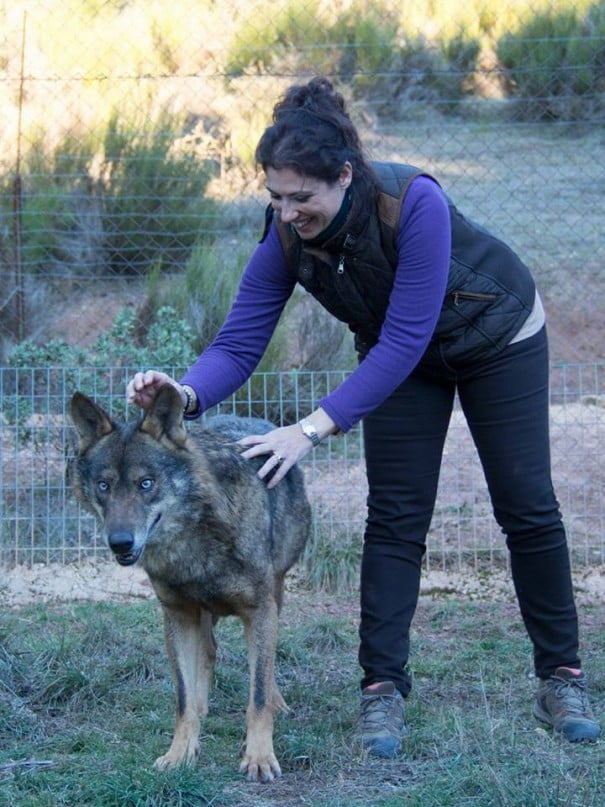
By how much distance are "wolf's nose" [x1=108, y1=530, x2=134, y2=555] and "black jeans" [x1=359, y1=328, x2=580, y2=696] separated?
95 centimetres

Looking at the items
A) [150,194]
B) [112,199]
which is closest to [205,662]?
[112,199]

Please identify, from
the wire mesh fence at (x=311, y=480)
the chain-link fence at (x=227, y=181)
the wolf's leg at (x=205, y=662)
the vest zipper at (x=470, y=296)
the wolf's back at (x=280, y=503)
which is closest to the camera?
the vest zipper at (x=470, y=296)

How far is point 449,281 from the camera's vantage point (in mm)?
3766

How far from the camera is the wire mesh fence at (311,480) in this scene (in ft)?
21.7

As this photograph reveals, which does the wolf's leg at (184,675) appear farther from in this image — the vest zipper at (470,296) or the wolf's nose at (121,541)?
the vest zipper at (470,296)

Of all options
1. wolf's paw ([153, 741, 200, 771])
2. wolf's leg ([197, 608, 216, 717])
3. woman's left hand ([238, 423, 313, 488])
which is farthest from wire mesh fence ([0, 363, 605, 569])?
woman's left hand ([238, 423, 313, 488])

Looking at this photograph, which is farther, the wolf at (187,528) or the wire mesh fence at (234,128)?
the wire mesh fence at (234,128)

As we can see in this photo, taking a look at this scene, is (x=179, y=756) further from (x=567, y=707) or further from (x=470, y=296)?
(x=470, y=296)

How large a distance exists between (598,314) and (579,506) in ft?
12.1

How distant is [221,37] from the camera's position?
1183 cm

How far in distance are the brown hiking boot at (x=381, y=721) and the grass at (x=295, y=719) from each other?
0.06m

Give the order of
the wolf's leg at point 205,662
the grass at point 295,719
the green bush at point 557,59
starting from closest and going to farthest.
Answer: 1. the grass at point 295,719
2. the wolf's leg at point 205,662
3. the green bush at point 557,59

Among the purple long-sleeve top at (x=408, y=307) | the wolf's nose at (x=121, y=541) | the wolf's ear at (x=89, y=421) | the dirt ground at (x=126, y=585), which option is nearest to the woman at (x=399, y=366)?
the purple long-sleeve top at (x=408, y=307)

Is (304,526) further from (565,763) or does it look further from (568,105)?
(568,105)
